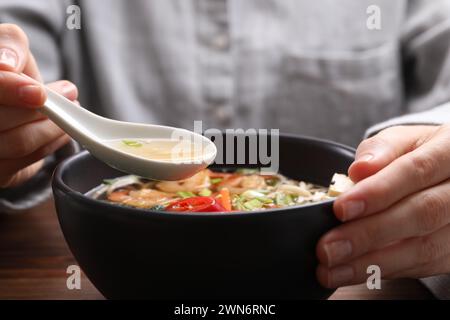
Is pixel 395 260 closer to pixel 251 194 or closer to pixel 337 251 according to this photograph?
pixel 337 251

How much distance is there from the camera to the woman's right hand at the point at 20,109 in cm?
73

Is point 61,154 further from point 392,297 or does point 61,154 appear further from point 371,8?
point 371,8

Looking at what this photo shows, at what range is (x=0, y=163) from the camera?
92 centimetres

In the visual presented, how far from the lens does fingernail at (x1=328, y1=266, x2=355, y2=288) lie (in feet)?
2.06

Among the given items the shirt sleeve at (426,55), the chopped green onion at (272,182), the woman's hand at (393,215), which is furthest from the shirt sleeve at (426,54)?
the woman's hand at (393,215)

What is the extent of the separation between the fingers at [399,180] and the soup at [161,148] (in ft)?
0.77

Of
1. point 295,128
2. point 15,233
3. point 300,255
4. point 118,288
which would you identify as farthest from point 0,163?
point 295,128

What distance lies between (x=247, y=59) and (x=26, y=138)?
73cm

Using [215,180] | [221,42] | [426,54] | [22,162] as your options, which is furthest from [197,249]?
Result: [426,54]

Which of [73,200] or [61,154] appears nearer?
[73,200]

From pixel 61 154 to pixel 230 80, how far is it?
0.47 metres

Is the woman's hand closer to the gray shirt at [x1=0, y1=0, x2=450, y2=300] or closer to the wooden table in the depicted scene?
the wooden table

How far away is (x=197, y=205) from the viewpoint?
72 cm

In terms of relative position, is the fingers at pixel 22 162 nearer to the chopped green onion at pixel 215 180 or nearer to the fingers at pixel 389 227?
the chopped green onion at pixel 215 180
